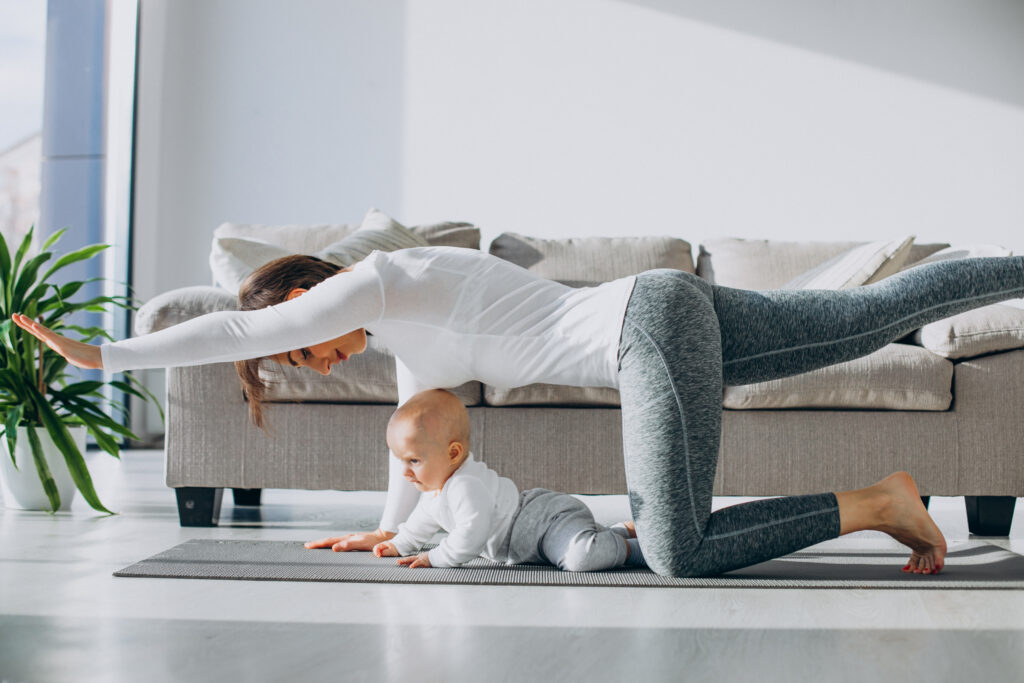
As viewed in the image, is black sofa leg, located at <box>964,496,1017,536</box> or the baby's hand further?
black sofa leg, located at <box>964,496,1017,536</box>

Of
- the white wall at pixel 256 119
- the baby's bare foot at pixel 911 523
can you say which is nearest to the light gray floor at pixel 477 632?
the baby's bare foot at pixel 911 523

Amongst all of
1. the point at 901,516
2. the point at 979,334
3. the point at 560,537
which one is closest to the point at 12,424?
the point at 560,537

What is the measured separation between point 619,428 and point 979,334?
88 centimetres

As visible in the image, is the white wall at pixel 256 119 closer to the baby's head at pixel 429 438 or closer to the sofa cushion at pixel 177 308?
the sofa cushion at pixel 177 308

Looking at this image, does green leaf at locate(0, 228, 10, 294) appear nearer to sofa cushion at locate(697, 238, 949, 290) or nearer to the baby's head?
the baby's head

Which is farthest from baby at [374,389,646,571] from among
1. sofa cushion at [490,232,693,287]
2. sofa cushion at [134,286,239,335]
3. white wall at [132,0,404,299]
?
white wall at [132,0,404,299]

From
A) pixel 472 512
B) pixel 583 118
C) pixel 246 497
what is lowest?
pixel 246 497

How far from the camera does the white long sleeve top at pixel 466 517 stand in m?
1.60

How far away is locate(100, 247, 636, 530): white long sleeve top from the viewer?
55.1 inches

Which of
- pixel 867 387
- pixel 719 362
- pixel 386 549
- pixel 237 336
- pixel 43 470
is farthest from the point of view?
pixel 43 470

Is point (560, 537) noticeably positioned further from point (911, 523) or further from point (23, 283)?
point (23, 283)

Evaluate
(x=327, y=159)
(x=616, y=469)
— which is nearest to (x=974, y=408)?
(x=616, y=469)

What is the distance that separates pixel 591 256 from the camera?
2.95m

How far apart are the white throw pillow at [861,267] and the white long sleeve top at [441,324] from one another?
114 centimetres
